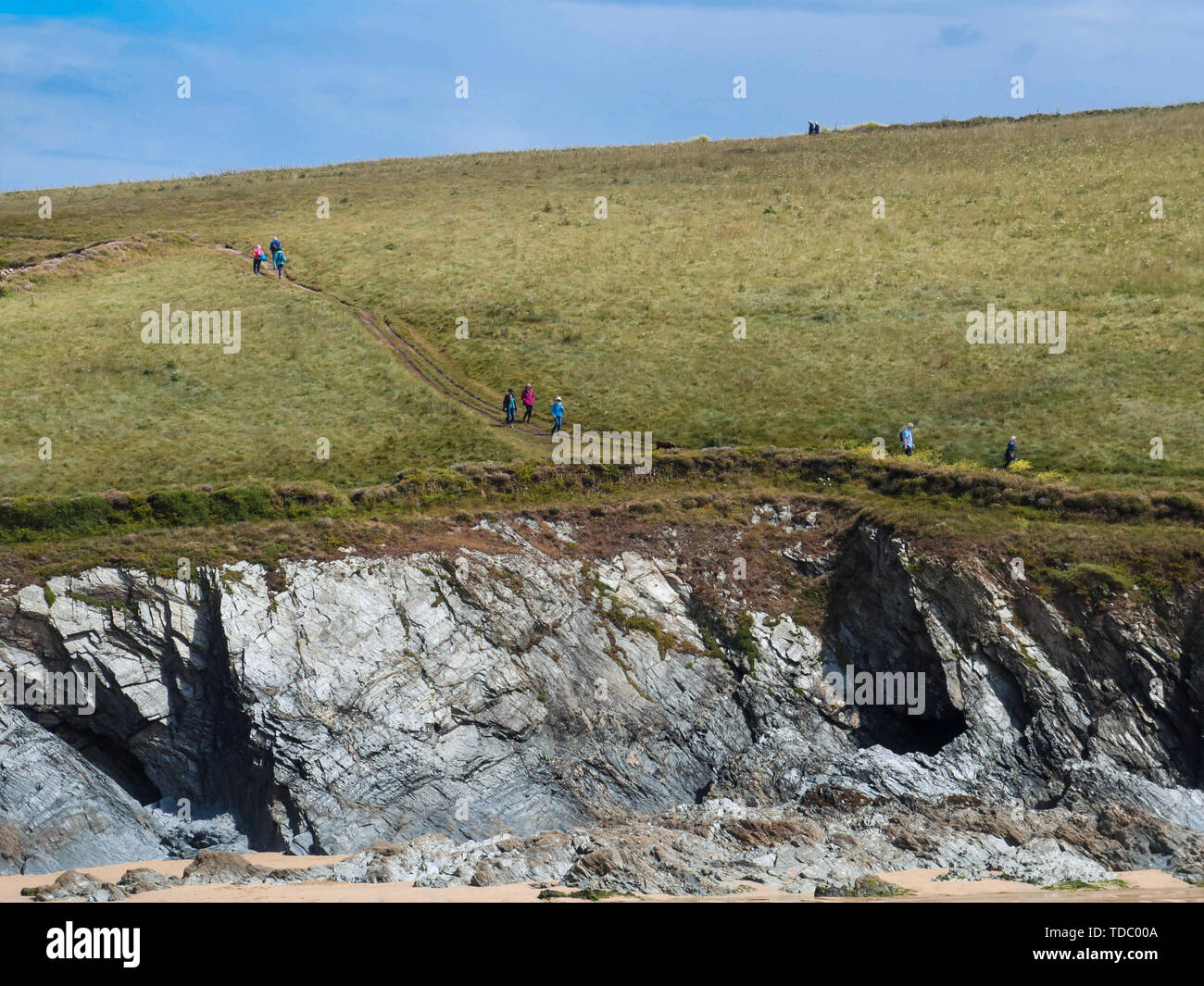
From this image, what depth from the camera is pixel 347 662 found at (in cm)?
3459

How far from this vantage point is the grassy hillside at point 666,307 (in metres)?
48.8

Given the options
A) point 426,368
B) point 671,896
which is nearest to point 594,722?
point 671,896

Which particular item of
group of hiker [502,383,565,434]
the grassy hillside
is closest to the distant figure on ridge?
the grassy hillside

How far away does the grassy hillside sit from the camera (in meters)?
48.8

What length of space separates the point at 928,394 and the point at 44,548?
3649cm

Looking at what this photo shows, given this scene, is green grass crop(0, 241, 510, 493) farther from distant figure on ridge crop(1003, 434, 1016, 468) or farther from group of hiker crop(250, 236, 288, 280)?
distant figure on ridge crop(1003, 434, 1016, 468)

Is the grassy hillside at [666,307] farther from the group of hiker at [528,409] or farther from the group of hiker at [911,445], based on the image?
the group of hiker at [528,409]

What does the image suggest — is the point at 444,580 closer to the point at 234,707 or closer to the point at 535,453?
the point at 234,707

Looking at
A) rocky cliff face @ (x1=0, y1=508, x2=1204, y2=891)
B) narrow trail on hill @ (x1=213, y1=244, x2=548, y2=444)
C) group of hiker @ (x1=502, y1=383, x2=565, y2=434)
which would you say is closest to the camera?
rocky cliff face @ (x1=0, y1=508, x2=1204, y2=891)

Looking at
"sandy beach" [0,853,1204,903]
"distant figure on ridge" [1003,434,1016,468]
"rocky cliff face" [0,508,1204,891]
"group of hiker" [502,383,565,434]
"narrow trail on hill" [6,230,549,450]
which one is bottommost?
"sandy beach" [0,853,1204,903]

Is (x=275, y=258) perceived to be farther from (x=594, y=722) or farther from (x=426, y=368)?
(x=594, y=722)

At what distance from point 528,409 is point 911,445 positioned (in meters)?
16.9

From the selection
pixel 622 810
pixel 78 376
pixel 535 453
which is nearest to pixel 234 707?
pixel 622 810

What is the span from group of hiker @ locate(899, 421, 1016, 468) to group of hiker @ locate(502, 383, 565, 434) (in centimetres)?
1445
